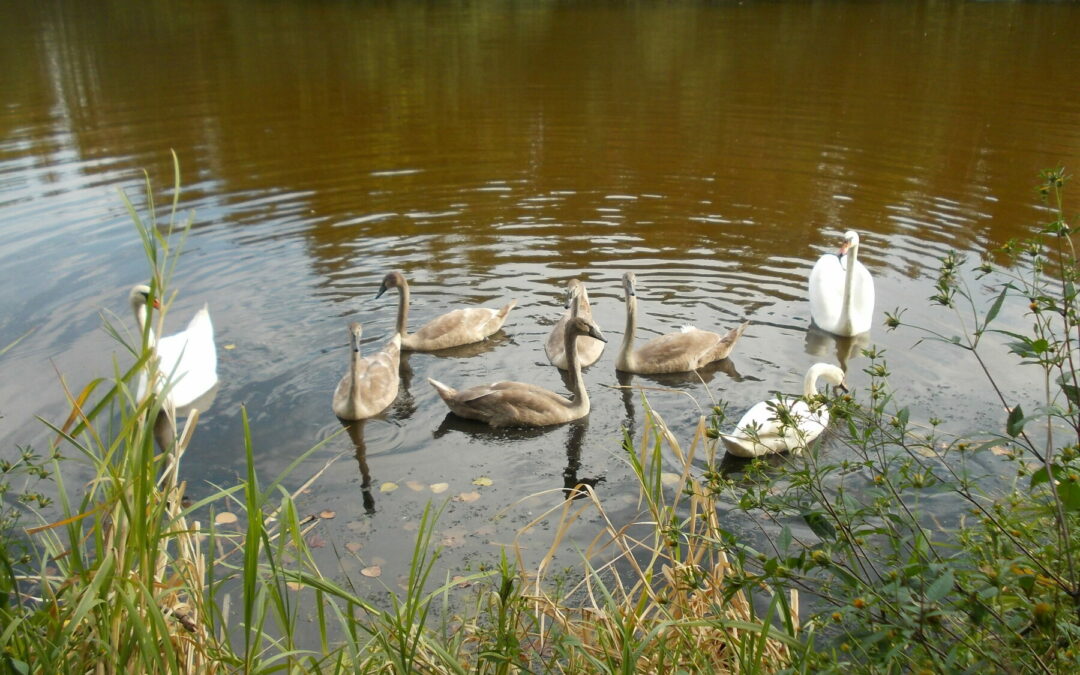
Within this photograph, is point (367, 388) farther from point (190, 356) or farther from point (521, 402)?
point (190, 356)

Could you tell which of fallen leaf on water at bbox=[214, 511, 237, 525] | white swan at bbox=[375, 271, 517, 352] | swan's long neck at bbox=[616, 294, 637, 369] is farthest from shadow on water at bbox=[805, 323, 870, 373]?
fallen leaf on water at bbox=[214, 511, 237, 525]

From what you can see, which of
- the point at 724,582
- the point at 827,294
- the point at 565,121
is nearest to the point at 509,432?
the point at 827,294

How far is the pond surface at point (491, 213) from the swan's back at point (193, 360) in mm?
257

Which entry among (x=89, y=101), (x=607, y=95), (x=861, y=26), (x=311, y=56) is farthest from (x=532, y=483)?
(x=861, y=26)

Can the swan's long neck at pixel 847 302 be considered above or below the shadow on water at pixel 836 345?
above

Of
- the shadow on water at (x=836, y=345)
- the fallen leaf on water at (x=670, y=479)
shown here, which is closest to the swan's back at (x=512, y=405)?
the fallen leaf on water at (x=670, y=479)

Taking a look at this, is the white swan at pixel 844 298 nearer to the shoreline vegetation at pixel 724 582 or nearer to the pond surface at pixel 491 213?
the pond surface at pixel 491 213

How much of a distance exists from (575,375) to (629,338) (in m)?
0.87

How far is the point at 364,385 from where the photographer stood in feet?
23.3

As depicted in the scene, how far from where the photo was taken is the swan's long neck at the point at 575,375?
7117 millimetres

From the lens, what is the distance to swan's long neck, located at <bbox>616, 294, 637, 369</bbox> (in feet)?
25.5

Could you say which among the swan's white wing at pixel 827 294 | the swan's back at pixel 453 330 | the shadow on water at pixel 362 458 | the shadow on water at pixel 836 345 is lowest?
the shadow on water at pixel 362 458

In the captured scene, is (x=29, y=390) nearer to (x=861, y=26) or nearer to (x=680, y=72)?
(x=680, y=72)

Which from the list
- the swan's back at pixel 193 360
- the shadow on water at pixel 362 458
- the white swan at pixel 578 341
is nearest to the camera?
the shadow on water at pixel 362 458
